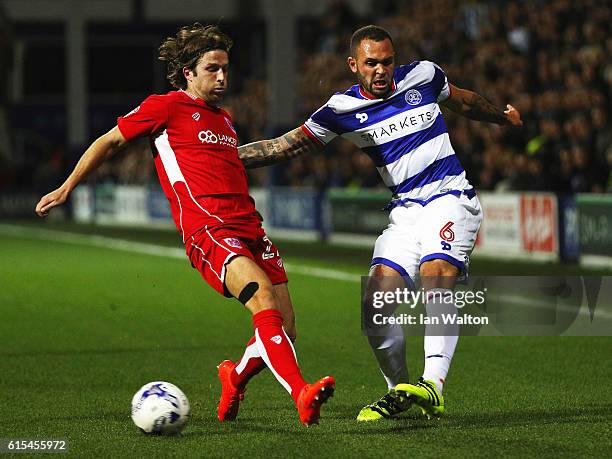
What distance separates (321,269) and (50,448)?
12.9 m

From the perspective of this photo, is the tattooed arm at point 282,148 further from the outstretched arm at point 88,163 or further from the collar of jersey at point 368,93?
the outstretched arm at point 88,163

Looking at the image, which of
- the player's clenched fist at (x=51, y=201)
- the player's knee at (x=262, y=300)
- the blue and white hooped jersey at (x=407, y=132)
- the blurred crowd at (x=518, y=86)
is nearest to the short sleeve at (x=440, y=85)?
the blue and white hooped jersey at (x=407, y=132)

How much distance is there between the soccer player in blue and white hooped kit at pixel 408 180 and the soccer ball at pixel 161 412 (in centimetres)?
99

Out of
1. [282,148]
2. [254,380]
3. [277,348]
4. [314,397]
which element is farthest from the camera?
[254,380]

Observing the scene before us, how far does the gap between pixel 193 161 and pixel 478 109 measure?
5.95ft

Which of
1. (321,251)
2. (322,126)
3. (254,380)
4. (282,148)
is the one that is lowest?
(254,380)

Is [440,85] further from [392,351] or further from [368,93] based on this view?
[392,351]

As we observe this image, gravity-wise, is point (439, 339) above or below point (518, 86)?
below

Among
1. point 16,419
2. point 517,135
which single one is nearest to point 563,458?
point 16,419

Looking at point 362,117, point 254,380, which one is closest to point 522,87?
point 254,380

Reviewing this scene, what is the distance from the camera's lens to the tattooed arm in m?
7.34

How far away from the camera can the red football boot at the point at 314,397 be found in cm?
603

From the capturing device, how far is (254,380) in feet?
29.0

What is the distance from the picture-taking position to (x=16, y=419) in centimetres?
730
